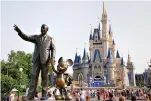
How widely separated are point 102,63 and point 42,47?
111 meters

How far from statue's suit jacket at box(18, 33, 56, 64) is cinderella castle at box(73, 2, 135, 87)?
10114 centimetres

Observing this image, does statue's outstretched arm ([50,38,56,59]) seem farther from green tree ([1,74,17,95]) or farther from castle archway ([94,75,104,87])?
castle archway ([94,75,104,87])

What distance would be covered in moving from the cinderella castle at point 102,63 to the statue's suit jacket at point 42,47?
332ft

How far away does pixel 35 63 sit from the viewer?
410 inches

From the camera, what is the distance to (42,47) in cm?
1038

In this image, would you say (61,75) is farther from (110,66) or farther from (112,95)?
(110,66)

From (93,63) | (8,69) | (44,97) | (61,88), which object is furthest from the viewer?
(93,63)

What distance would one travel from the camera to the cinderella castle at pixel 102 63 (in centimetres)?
11856

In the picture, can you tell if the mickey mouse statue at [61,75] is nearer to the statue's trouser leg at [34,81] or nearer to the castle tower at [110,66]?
the statue's trouser leg at [34,81]

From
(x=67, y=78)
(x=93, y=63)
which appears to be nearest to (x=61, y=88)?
(x=67, y=78)

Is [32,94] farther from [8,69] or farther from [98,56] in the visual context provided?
[98,56]

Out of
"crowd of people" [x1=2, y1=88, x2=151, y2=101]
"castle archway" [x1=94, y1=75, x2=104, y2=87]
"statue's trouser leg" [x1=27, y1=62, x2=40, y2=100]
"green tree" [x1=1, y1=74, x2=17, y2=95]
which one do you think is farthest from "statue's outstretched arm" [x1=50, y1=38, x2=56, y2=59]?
"castle archway" [x1=94, y1=75, x2=104, y2=87]

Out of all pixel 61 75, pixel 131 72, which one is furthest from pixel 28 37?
pixel 131 72

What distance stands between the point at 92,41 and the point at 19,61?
74.2 metres
